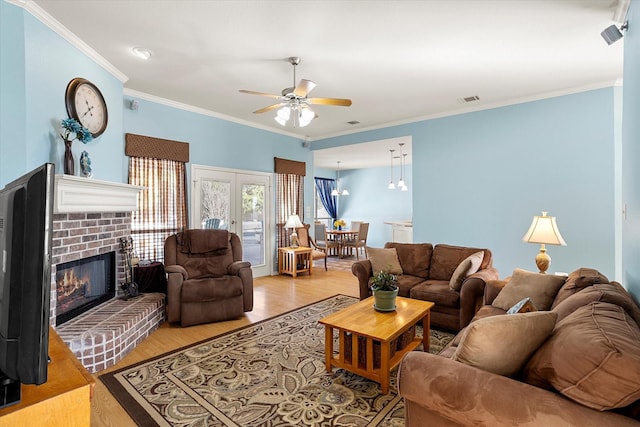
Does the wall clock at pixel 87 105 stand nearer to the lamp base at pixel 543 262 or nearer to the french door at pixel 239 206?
the french door at pixel 239 206

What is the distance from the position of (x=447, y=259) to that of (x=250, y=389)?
266cm

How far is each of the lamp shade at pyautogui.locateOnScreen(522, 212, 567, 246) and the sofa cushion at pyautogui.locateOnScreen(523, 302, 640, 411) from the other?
1.97 m

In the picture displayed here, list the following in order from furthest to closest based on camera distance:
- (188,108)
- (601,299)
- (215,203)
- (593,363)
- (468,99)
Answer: (215,203), (188,108), (468,99), (601,299), (593,363)

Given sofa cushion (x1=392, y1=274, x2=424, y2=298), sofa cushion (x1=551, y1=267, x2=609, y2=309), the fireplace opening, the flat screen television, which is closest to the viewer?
the flat screen television

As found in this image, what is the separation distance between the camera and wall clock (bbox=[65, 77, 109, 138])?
2.85m

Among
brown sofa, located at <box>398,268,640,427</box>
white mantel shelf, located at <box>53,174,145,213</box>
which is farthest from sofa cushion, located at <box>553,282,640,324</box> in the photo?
white mantel shelf, located at <box>53,174,145,213</box>

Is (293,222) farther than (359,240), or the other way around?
(359,240)

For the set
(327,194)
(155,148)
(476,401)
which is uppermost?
(155,148)

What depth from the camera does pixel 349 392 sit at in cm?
223

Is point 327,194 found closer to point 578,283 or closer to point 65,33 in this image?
point 65,33

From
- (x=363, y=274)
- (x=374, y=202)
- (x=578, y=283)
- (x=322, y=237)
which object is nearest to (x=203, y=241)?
(x=363, y=274)

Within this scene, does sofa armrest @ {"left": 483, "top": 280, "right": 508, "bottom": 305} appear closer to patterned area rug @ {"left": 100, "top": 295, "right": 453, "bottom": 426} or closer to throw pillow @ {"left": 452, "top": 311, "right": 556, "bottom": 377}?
patterned area rug @ {"left": 100, "top": 295, "right": 453, "bottom": 426}

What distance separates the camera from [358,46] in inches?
117

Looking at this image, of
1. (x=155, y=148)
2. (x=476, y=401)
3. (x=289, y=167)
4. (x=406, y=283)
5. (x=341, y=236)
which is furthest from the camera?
(x=341, y=236)
